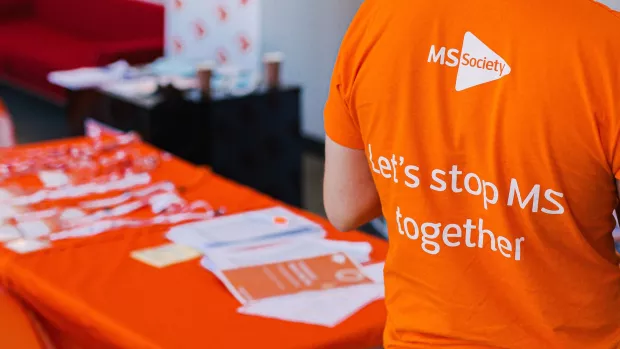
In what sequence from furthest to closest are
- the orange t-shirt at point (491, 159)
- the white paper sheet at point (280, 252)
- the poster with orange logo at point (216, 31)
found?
the poster with orange logo at point (216, 31), the white paper sheet at point (280, 252), the orange t-shirt at point (491, 159)

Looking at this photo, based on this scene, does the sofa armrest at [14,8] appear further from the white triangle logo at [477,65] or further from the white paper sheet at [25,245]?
the white triangle logo at [477,65]

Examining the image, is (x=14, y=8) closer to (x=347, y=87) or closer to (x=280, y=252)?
(x=280, y=252)

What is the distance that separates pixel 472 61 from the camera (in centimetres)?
112

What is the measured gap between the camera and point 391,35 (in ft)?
3.85

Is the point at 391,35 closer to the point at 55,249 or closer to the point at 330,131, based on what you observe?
the point at 330,131

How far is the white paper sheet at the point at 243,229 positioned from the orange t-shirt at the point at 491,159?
879 millimetres

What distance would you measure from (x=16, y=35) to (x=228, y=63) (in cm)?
298

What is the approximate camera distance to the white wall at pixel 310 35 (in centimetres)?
521

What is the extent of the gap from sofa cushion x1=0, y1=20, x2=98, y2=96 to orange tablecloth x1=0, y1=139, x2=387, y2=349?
420 centimetres

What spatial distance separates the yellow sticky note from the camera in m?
2.01

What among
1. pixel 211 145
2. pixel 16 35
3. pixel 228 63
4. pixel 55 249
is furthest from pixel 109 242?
pixel 16 35

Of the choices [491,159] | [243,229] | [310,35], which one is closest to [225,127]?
[310,35]

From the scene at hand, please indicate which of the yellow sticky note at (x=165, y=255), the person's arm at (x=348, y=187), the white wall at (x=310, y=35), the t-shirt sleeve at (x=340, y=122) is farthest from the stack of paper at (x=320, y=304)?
the white wall at (x=310, y=35)

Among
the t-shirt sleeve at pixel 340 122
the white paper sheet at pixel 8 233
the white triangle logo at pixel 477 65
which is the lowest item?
the white paper sheet at pixel 8 233
